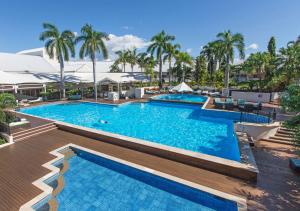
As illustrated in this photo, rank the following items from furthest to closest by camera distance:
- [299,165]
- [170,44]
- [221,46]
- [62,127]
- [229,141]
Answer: [170,44] < [221,46] < [62,127] < [229,141] < [299,165]

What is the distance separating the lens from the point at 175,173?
6.49 m

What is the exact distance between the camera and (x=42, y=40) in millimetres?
22656

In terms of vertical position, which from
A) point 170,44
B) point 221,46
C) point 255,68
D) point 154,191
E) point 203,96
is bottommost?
point 154,191

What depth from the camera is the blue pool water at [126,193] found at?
17.4 ft

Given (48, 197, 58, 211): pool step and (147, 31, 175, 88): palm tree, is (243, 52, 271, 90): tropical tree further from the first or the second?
(48, 197, 58, 211): pool step

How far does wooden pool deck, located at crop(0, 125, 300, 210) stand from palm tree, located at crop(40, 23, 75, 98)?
57.9 feet

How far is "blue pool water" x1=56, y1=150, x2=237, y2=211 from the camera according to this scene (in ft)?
17.4

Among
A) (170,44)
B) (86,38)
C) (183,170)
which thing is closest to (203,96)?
(170,44)

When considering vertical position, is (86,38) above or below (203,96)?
above

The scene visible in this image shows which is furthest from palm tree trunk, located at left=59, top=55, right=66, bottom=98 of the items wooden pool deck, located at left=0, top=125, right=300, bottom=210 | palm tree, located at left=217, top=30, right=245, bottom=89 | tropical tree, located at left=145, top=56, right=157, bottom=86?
palm tree, located at left=217, top=30, right=245, bottom=89

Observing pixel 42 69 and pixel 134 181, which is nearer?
pixel 134 181

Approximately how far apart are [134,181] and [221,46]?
79.7 ft

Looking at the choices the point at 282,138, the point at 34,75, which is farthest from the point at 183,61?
the point at 282,138

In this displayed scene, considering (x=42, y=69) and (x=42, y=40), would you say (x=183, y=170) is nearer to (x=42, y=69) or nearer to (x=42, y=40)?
(x=42, y=40)
